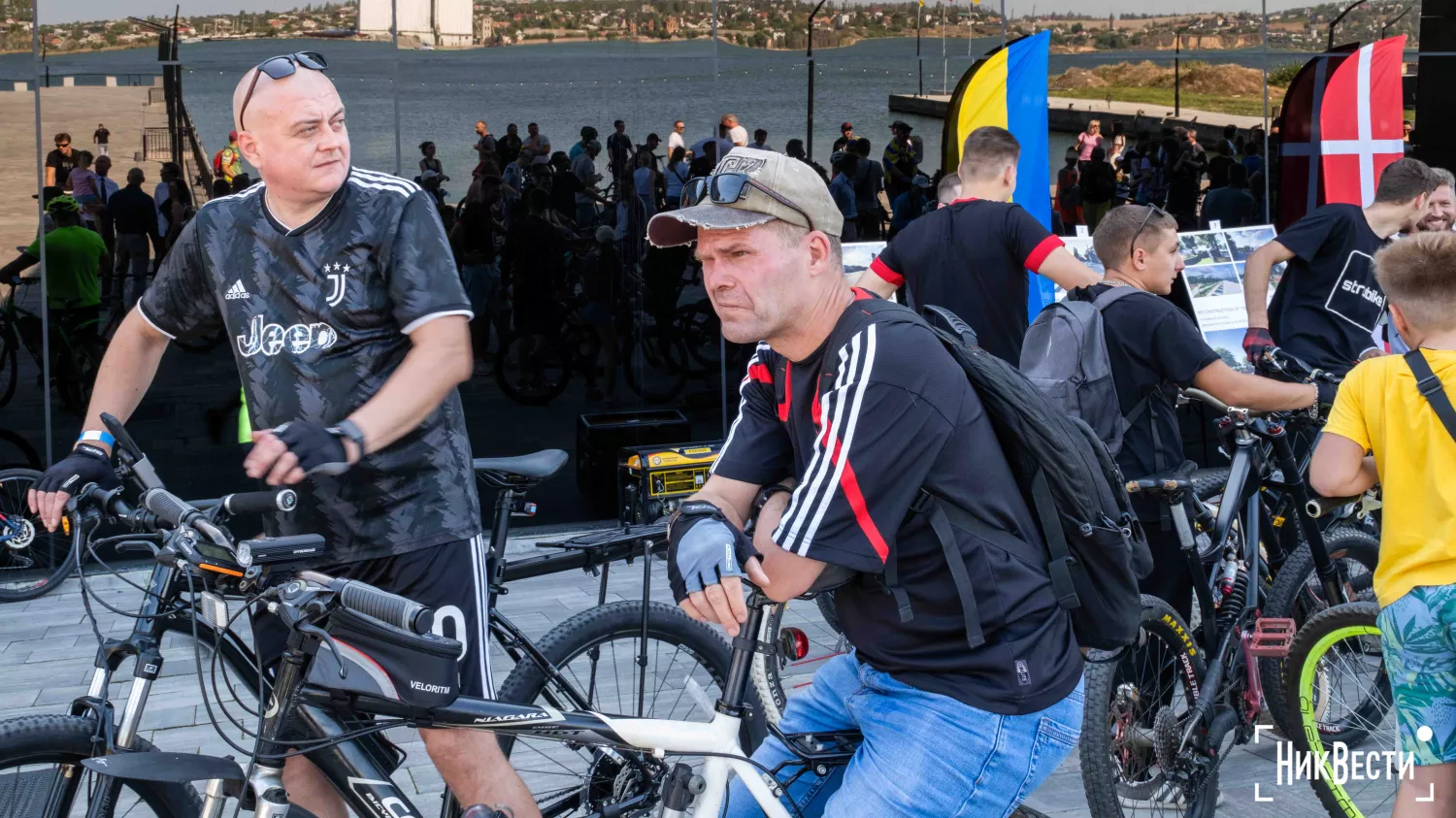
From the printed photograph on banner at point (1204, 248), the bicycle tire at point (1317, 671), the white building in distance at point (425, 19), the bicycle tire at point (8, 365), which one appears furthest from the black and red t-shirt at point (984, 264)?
the bicycle tire at point (8, 365)

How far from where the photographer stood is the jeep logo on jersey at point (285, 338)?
9.66ft

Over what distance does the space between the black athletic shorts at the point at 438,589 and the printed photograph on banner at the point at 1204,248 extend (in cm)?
692

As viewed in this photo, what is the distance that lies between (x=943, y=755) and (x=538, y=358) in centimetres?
617

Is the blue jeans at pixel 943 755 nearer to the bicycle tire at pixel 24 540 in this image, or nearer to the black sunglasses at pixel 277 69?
the black sunglasses at pixel 277 69

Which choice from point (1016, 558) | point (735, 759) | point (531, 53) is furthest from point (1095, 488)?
point (531, 53)

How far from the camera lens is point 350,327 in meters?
2.95

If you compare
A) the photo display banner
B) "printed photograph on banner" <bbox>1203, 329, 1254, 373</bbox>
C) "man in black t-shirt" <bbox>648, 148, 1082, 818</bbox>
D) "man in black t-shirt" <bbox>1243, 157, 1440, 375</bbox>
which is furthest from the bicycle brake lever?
"printed photograph on banner" <bbox>1203, 329, 1254, 373</bbox>

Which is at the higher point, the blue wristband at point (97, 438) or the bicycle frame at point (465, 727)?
the blue wristband at point (97, 438)

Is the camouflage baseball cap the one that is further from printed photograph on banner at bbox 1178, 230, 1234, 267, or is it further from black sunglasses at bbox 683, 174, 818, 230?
printed photograph on banner at bbox 1178, 230, 1234, 267

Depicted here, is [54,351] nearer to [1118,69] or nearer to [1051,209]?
[1051,209]

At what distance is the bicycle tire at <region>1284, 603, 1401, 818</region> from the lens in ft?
12.5

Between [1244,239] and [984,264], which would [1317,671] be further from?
[1244,239]

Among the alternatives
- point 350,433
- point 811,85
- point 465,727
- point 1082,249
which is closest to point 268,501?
point 350,433

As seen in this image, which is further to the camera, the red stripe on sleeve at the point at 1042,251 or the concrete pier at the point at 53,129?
the concrete pier at the point at 53,129
